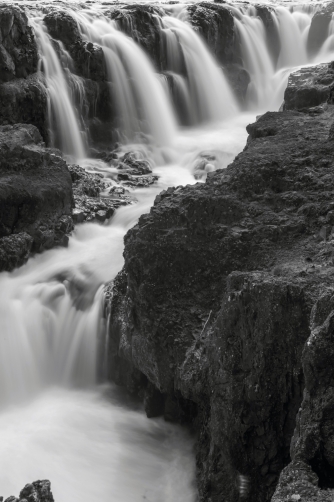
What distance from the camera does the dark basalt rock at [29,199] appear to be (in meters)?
9.23

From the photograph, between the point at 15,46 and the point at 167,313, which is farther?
the point at 15,46

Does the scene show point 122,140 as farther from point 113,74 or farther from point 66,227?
point 66,227

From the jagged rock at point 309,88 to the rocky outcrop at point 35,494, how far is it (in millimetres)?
6651

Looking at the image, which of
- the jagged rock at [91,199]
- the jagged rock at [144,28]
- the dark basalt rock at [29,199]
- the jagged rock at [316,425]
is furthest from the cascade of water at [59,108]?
the jagged rock at [316,425]

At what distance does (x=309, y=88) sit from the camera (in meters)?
9.68

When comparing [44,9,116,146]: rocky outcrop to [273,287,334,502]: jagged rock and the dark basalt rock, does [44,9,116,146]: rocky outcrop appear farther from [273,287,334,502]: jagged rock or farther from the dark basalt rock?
[273,287,334,502]: jagged rock

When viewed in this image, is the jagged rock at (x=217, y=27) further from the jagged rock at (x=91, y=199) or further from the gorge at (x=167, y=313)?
the jagged rock at (x=91, y=199)

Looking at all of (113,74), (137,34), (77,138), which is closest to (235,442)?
(77,138)

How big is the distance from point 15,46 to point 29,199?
5930 millimetres

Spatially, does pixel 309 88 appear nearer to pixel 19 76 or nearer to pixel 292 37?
pixel 19 76

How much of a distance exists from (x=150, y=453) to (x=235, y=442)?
5.83 feet

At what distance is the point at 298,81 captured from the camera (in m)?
10.3

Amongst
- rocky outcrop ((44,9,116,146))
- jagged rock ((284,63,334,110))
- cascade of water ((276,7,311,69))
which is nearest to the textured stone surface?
jagged rock ((284,63,334,110))

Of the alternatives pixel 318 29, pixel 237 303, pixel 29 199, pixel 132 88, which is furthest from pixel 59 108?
pixel 318 29
